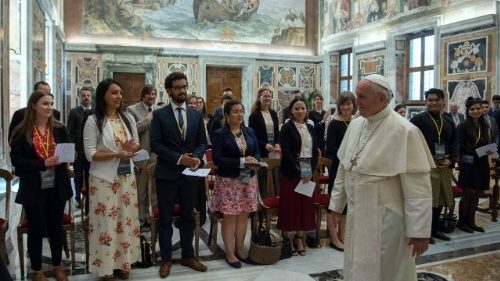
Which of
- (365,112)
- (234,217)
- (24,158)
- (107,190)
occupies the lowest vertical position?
(234,217)

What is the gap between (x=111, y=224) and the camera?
13.4 feet

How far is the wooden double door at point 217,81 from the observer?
15.7m

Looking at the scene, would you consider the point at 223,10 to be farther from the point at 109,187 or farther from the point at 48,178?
the point at 48,178

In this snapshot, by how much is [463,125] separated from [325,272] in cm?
306

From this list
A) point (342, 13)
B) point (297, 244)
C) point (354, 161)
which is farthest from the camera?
point (342, 13)

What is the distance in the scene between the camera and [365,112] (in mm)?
2861

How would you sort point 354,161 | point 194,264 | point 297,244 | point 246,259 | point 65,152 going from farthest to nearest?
point 297,244 < point 246,259 < point 194,264 < point 65,152 < point 354,161

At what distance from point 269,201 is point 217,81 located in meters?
11.0

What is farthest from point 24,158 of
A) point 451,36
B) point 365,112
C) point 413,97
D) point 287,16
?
point 287,16

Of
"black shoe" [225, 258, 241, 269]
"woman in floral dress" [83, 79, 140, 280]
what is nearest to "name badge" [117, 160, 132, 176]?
"woman in floral dress" [83, 79, 140, 280]

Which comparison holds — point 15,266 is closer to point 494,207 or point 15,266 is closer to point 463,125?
point 463,125

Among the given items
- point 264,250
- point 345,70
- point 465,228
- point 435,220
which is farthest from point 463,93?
point 264,250

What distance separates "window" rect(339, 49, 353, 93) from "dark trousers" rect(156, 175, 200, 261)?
11.8 meters

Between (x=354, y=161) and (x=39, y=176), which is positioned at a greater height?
(x=354, y=161)
